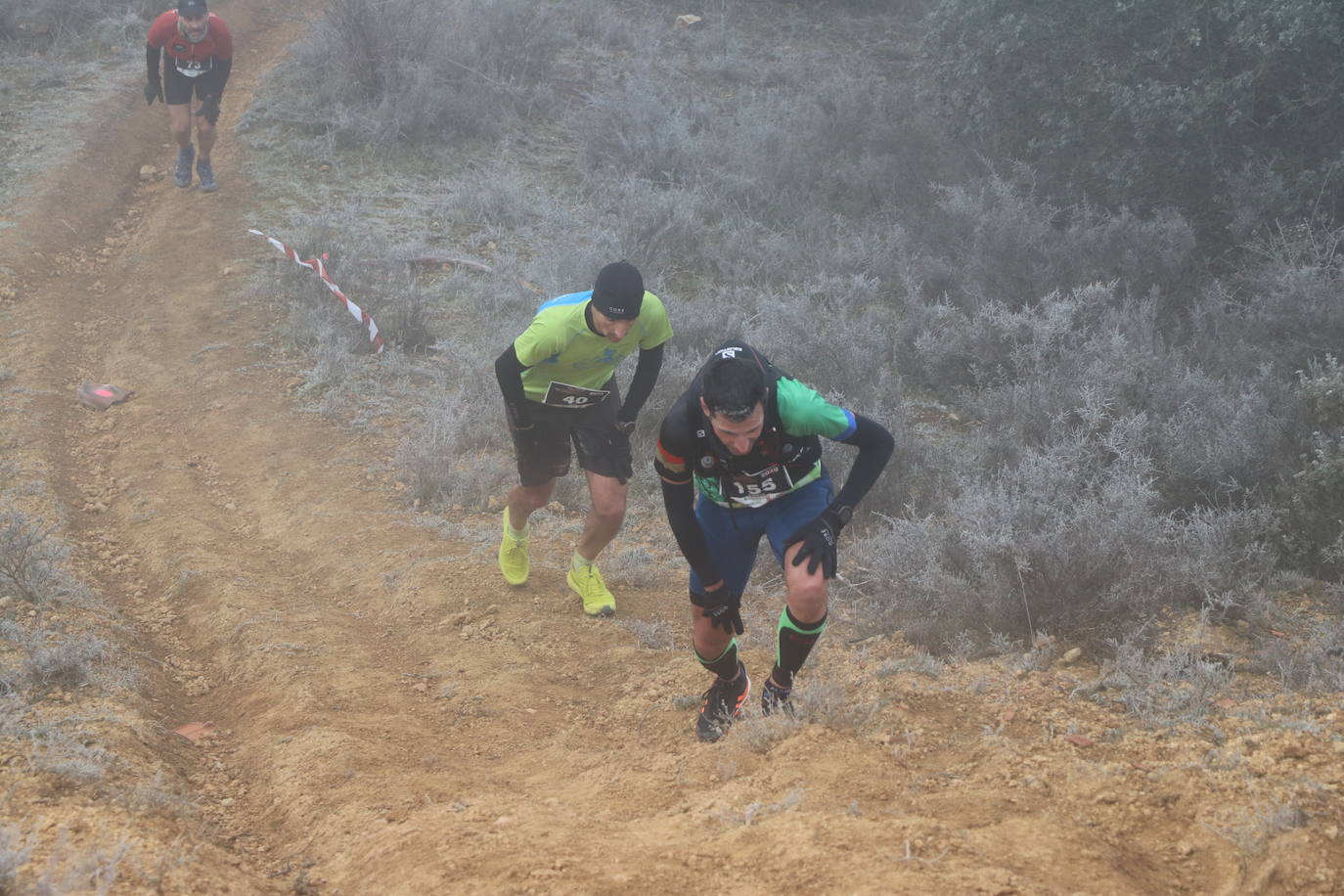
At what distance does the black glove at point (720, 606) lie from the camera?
414 centimetres

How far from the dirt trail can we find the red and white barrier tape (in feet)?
2.51

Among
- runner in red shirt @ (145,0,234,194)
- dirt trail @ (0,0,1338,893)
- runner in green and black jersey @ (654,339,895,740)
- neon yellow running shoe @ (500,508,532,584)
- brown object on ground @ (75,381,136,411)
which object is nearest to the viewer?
dirt trail @ (0,0,1338,893)

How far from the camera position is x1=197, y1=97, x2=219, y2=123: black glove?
11.0 m

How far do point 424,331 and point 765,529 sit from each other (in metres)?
5.84

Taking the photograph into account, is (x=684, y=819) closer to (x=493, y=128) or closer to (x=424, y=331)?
(x=424, y=331)

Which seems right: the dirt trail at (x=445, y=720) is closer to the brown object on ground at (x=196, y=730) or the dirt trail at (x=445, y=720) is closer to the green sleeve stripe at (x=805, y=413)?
the brown object on ground at (x=196, y=730)

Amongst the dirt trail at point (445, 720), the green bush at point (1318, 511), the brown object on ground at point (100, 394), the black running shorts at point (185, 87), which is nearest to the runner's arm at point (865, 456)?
the dirt trail at point (445, 720)

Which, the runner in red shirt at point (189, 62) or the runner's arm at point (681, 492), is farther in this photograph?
the runner in red shirt at point (189, 62)

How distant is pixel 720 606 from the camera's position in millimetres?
4137

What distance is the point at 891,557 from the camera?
570cm

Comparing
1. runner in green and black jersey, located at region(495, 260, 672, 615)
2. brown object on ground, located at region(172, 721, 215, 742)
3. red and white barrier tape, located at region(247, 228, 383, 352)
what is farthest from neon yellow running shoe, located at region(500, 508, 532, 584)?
red and white barrier tape, located at region(247, 228, 383, 352)

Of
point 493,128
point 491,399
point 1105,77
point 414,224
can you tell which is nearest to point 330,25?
point 493,128

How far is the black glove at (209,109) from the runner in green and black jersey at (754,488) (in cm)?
Answer: 887

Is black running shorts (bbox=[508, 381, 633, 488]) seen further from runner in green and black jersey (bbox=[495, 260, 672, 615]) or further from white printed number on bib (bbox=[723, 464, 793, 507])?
white printed number on bib (bbox=[723, 464, 793, 507])
